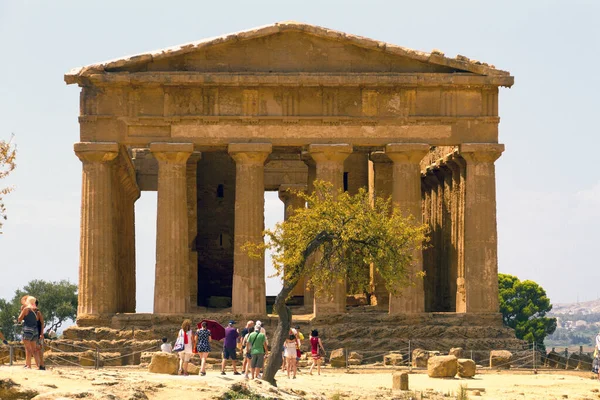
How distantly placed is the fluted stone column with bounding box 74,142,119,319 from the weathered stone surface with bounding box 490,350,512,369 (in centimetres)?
1415

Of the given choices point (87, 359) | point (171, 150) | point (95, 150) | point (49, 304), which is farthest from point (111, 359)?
point (49, 304)

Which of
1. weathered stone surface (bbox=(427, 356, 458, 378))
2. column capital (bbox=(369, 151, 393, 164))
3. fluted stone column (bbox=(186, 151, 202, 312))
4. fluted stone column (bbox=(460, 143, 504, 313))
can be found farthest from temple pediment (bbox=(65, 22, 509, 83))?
weathered stone surface (bbox=(427, 356, 458, 378))

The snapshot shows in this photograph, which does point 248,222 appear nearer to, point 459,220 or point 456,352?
point 459,220

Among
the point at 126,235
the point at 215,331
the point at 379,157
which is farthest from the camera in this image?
the point at 379,157

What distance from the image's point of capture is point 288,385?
4219 centimetres

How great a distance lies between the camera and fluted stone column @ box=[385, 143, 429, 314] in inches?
2286

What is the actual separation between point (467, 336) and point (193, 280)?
47.5 feet

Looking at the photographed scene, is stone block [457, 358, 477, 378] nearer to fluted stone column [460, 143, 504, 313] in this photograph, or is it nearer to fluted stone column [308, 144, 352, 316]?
fluted stone column [460, 143, 504, 313]

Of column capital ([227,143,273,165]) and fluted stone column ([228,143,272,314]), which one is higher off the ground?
column capital ([227,143,273,165])

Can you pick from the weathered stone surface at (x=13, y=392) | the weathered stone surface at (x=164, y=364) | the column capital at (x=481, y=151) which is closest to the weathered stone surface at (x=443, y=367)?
the weathered stone surface at (x=164, y=364)

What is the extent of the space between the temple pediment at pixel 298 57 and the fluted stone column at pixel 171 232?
3.11m

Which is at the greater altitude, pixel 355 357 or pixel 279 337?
pixel 279 337

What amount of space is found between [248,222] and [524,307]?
239 feet

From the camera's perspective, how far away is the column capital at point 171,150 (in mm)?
58094
